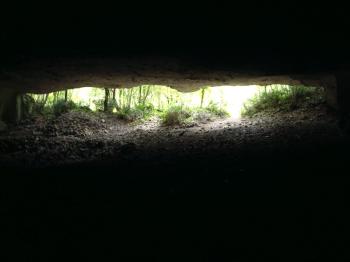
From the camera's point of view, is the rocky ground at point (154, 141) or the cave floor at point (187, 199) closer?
the cave floor at point (187, 199)

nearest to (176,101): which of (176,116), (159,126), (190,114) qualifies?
(190,114)

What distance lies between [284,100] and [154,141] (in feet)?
20.0

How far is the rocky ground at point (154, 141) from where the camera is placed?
248 inches

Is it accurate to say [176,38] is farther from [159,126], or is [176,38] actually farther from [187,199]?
[159,126]

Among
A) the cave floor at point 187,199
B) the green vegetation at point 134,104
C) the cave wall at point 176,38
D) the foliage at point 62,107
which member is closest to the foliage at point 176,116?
the green vegetation at point 134,104

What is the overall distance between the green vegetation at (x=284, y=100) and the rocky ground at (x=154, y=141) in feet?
1.76

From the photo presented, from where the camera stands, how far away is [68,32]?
227 inches

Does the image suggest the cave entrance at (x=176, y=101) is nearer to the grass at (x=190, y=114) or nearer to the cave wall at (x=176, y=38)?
the grass at (x=190, y=114)

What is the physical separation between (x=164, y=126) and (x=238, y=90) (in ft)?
18.1

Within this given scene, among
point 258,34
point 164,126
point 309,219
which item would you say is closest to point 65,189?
point 309,219

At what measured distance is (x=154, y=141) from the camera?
8352mm

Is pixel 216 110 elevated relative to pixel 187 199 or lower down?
elevated

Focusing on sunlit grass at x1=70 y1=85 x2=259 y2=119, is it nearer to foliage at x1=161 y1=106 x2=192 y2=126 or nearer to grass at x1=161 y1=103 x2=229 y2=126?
grass at x1=161 y1=103 x2=229 y2=126

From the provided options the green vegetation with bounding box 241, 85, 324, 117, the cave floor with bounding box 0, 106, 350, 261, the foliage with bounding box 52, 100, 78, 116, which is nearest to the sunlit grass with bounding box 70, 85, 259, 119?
the green vegetation with bounding box 241, 85, 324, 117
